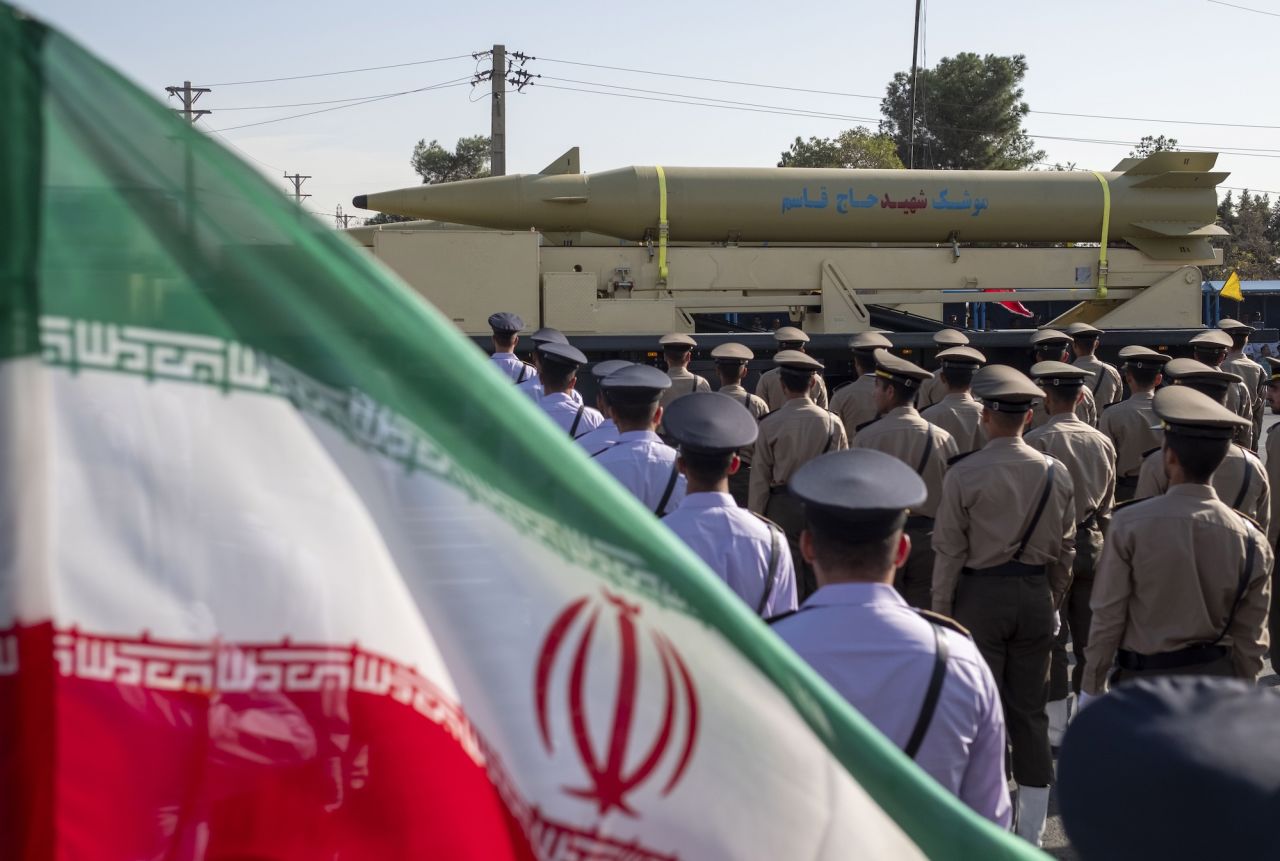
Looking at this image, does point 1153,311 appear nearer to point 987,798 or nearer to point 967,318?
point 967,318

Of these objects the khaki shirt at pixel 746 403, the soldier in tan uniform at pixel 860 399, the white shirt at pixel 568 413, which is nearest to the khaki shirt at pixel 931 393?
the soldier in tan uniform at pixel 860 399

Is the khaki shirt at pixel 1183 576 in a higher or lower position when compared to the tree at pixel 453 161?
lower

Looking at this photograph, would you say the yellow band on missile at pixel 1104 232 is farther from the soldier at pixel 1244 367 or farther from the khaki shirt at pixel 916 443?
the khaki shirt at pixel 916 443

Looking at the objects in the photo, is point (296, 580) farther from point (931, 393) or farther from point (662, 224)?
point (662, 224)

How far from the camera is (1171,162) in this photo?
13.2 meters

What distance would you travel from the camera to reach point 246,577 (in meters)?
1.40

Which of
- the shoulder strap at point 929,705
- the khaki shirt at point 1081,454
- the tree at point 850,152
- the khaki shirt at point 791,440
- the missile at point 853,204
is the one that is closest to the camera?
the shoulder strap at point 929,705

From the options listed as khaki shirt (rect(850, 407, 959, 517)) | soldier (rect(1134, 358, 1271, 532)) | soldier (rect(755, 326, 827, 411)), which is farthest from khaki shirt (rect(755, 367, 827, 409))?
soldier (rect(1134, 358, 1271, 532))

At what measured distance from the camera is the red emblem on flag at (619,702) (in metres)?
1.46

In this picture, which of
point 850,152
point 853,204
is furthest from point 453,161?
point 853,204

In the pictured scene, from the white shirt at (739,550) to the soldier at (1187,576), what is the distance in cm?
113

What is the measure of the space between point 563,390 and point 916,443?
2194 millimetres

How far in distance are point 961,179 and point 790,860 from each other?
12.4m

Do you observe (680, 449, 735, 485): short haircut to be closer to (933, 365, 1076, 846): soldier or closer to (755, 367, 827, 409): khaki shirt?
(933, 365, 1076, 846): soldier
